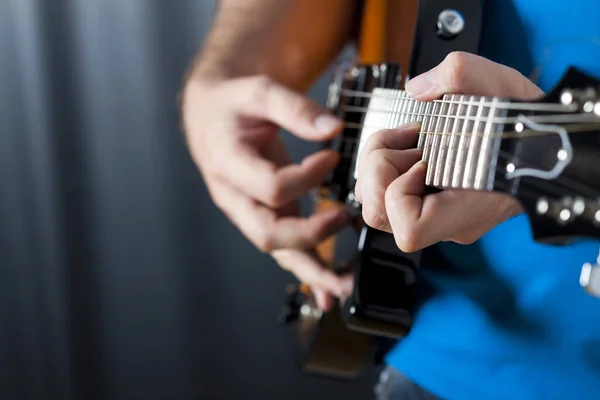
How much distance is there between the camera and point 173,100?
1056mm

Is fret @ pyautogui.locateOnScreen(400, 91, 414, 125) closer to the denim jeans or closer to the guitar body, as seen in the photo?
the guitar body

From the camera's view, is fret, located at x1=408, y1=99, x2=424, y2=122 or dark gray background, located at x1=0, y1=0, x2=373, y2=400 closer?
fret, located at x1=408, y1=99, x2=424, y2=122

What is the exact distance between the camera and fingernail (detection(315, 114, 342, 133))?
0.46m

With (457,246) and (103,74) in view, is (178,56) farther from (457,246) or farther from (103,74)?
(457,246)

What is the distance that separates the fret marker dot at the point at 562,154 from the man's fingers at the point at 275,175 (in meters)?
0.30

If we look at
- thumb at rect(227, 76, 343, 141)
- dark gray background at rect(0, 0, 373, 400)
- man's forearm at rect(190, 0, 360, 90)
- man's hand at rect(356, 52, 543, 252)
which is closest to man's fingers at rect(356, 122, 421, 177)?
man's hand at rect(356, 52, 543, 252)

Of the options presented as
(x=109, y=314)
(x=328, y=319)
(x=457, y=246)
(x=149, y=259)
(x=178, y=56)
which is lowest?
(x=109, y=314)

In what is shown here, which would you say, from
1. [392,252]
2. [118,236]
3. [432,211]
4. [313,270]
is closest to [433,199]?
[432,211]

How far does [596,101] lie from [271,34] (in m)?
0.47

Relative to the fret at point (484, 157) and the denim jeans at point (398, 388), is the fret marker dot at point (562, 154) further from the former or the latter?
the denim jeans at point (398, 388)

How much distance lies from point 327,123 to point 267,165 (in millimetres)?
78

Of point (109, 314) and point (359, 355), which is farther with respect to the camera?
point (109, 314)

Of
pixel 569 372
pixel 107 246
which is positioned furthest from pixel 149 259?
pixel 569 372

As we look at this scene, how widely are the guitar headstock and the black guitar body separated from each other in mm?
64
